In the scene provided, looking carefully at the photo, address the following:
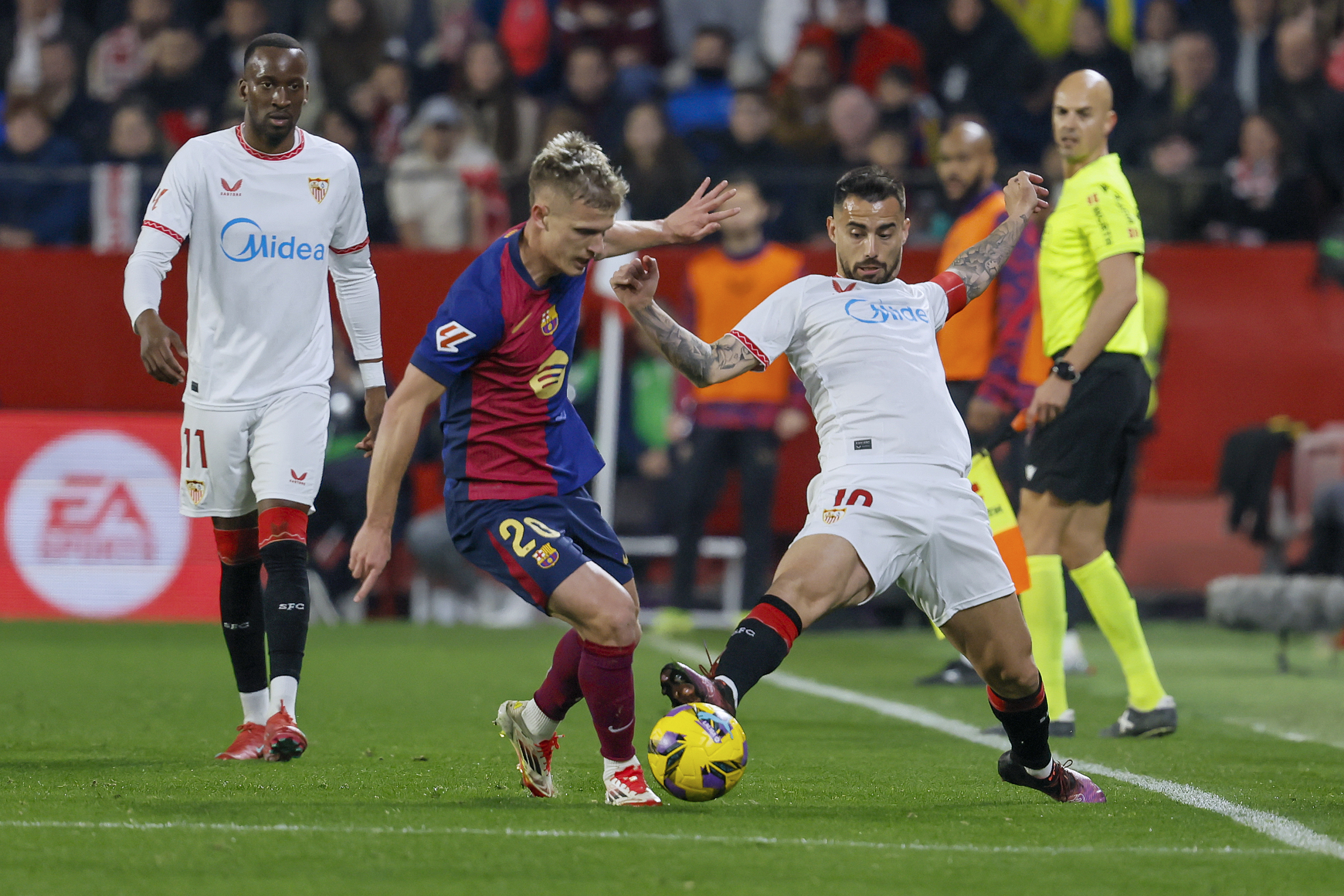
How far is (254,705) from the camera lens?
5.84 m

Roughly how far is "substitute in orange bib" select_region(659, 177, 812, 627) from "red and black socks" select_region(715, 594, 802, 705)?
5.96 m

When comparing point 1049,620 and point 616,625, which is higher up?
point 616,625

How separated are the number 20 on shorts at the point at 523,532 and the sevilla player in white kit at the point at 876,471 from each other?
1.79 ft

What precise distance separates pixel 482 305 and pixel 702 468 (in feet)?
20.4

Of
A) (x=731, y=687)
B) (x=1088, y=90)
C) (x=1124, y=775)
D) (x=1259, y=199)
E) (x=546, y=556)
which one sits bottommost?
(x=1124, y=775)

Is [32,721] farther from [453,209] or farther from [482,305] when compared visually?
[453,209]

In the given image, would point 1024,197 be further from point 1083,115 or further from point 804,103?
point 804,103

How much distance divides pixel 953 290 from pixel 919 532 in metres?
0.85

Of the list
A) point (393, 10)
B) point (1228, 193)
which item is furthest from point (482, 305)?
point (393, 10)

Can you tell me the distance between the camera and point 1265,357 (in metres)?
12.4

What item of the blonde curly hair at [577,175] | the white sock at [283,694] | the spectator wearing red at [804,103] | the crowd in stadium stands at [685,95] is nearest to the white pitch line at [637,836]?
the white sock at [283,694]

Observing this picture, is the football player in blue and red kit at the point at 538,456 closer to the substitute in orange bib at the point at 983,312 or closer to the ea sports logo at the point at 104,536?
the substitute in orange bib at the point at 983,312

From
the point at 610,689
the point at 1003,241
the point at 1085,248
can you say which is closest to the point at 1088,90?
the point at 1085,248

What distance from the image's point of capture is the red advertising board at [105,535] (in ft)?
36.5
